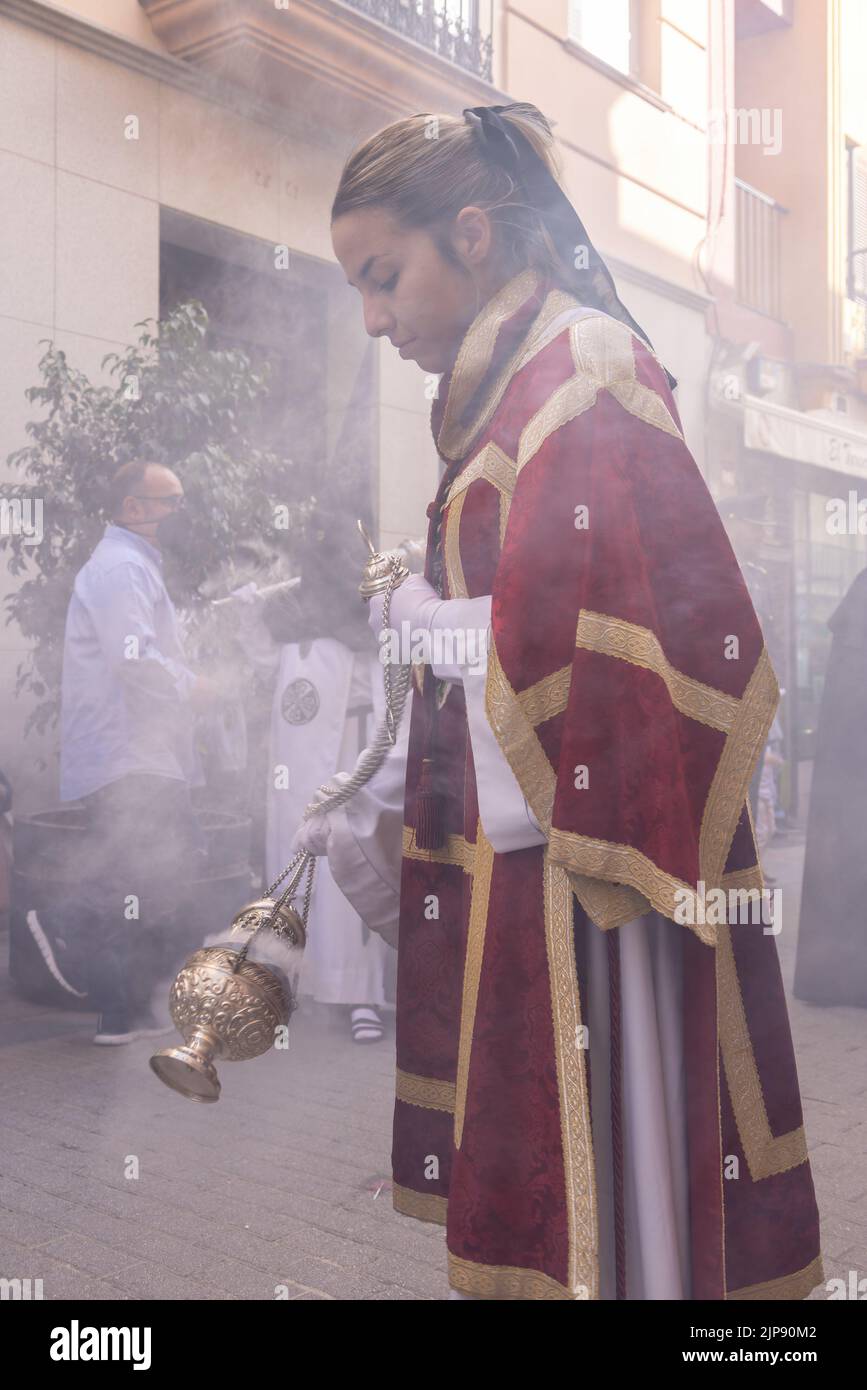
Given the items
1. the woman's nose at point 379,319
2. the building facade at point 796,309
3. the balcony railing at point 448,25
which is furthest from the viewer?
the building facade at point 796,309

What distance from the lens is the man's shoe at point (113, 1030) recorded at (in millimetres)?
3852

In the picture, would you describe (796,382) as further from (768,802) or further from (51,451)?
(51,451)

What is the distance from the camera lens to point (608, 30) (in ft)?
28.8

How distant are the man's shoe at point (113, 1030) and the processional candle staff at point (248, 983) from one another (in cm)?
232

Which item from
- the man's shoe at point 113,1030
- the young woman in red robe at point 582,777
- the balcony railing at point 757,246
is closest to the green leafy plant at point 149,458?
the man's shoe at point 113,1030

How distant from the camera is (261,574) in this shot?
5164 millimetres

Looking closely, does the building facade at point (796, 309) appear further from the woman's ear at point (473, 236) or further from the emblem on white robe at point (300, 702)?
the woman's ear at point (473, 236)

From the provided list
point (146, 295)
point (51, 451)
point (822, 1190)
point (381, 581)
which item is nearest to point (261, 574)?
point (51, 451)

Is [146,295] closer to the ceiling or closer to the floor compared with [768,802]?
closer to the ceiling

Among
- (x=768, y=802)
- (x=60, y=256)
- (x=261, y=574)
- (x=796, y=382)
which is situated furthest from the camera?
(x=796, y=382)

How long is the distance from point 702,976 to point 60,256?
16.4 feet

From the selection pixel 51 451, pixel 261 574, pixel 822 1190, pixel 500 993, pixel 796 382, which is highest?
pixel 796 382

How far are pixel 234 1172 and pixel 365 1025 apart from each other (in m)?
1.16
